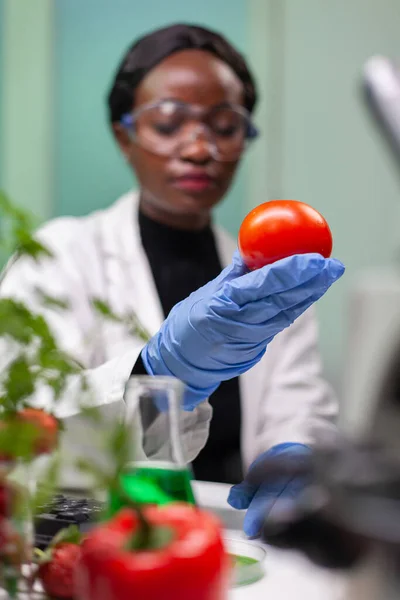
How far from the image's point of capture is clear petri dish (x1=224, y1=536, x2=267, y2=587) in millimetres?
750

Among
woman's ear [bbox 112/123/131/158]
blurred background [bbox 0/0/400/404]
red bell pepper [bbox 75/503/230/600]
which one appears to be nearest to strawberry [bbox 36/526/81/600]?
red bell pepper [bbox 75/503/230/600]

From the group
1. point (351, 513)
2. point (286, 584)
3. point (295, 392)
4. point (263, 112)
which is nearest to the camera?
point (351, 513)

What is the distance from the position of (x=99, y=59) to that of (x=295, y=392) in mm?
1579

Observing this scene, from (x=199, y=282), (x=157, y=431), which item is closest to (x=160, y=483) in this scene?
(x=157, y=431)

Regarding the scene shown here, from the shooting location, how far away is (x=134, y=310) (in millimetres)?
1606

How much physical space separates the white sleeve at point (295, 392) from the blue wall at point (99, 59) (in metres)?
1.06

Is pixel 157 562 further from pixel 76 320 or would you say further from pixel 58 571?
pixel 76 320

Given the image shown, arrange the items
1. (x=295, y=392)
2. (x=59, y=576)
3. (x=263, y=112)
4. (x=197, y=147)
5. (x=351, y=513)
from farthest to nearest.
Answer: (x=263, y=112) → (x=295, y=392) → (x=197, y=147) → (x=59, y=576) → (x=351, y=513)

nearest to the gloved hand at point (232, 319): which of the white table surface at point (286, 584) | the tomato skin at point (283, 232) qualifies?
the tomato skin at point (283, 232)

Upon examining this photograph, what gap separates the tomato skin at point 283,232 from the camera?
938 millimetres

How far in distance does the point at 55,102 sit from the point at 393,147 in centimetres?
151

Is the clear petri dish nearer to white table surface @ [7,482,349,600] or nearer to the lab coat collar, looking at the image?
white table surface @ [7,482,349,600]

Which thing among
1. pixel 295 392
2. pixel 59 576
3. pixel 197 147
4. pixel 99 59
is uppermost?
pixel 99 59

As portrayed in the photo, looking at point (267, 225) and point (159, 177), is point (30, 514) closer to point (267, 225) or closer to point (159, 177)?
point (267, 225)
